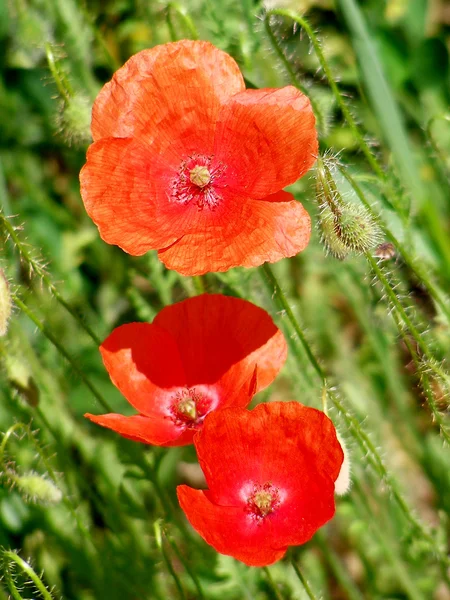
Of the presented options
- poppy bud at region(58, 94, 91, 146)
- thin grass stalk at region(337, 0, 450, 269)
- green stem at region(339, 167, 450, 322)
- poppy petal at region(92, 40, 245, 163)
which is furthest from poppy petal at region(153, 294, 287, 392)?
thin grass stalk at region(337, 0, 450, 269)

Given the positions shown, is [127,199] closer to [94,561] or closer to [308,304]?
[94,561]

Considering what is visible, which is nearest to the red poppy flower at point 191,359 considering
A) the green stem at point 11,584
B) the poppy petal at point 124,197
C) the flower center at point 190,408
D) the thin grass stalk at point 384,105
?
the flower center at point 190,408

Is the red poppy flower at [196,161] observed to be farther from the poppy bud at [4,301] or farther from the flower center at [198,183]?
the poppy bud at [4,301]

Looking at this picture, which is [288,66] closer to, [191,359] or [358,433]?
[191,359]

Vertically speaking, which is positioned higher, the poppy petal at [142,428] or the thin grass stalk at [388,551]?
the poppy petal at [142,428]

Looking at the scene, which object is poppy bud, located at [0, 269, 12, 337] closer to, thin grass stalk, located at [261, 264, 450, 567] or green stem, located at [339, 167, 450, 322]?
thin grass stalk, located at [261, 264, 450, 567]

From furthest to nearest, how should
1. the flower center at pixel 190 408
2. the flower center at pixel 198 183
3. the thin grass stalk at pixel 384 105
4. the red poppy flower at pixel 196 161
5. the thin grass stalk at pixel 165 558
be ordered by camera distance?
the thin grass stalk at pixel 384 105 < the flower center at pixel 198 183 < the flower center at pixel 190 408 < the red poppy flower at pixel 196 161 < the thin grass stalk at pixel 165 558

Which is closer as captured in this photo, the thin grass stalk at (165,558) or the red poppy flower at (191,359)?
the thin grass stalk at (165,558)
